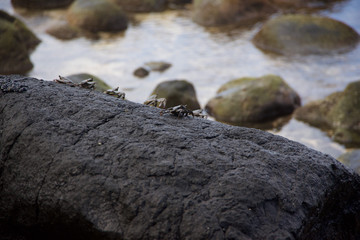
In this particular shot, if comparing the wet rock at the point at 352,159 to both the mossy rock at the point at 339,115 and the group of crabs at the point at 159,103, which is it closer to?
the mossy rock at the point at 339,115

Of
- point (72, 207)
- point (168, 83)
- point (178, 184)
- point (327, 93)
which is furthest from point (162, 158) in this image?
point (327, 93)

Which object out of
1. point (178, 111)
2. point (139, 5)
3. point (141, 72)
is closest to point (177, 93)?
point (141, 72)

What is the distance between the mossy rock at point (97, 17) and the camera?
859cm

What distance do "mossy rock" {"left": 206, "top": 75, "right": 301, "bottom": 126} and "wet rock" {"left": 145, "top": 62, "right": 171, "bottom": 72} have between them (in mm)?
1407

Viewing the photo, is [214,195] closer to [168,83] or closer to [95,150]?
[95,150]

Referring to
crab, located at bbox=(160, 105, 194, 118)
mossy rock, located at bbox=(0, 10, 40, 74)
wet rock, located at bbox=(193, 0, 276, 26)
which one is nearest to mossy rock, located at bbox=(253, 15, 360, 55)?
wet rock, located at bbox=(193, 0, 276, 26)

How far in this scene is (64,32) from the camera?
844 centimetres

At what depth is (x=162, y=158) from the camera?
1639 millimetres

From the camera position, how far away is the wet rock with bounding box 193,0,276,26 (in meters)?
9.04

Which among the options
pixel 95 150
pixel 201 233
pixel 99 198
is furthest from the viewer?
pixel 95 150

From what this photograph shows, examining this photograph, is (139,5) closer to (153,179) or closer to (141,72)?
(141,72)

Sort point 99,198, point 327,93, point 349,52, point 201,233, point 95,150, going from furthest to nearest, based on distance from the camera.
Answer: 1. point 349,52
2. point 327,93
3. point 95,150
4. point 99,198
5. point 201,233

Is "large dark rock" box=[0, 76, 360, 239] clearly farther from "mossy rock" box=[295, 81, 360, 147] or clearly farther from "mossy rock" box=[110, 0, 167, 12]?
"mossy rock" box=[110, 0, 167, 12]

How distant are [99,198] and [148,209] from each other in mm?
197
